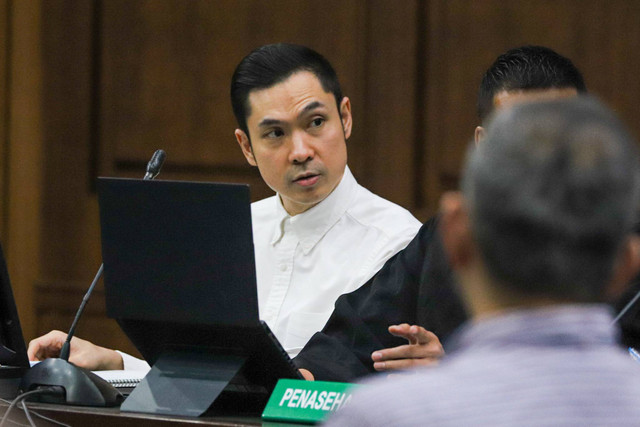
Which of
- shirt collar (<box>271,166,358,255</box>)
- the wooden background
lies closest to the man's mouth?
shirt collar (<box>271,166,358,255</box>)

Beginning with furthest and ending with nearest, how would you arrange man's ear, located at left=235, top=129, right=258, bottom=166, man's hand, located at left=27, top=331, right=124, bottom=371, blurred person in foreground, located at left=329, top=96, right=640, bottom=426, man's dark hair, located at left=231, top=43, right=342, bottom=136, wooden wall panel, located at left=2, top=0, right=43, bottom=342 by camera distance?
1. wooden wall panel, located at left=2, top=0, right=43, bottom=342
2. man's ear, located at left=235, top=129, right=258, bottom=166
3. man's dark hair, located at left=231, top=43, right=342, bottom=136
4. man's hand, located at left=27, top=331, right=124, bottom=371
5. blurred person in foreground, located at left=329, top=96, right=640, bottom=426

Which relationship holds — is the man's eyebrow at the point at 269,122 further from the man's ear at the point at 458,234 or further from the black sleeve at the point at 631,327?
the man's ear at the point at 458,234

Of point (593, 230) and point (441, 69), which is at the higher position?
point (593, 230)

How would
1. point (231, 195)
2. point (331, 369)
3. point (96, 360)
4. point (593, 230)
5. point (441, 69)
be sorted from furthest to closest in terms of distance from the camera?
point (441, 69)
point (96, 360)
point (331, 369)
point (231, 195)
point (593, 230)

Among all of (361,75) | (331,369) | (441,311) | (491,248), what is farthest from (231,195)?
(361,75)

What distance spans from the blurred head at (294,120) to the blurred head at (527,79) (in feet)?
1.34

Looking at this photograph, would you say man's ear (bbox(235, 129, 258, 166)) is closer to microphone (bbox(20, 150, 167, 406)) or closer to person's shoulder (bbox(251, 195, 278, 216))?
person's shoulder (bbox(251, 195, 278, 216))

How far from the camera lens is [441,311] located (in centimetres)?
219

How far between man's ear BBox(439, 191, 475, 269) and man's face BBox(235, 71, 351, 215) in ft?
5.78

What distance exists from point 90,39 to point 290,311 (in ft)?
6.40

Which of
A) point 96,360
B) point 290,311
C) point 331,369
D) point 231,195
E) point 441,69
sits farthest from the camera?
point 441,69

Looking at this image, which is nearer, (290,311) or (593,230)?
(593,230)

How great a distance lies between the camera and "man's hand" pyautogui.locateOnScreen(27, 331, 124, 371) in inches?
89.4

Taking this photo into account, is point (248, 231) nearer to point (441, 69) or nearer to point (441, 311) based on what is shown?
point (441, 311)
